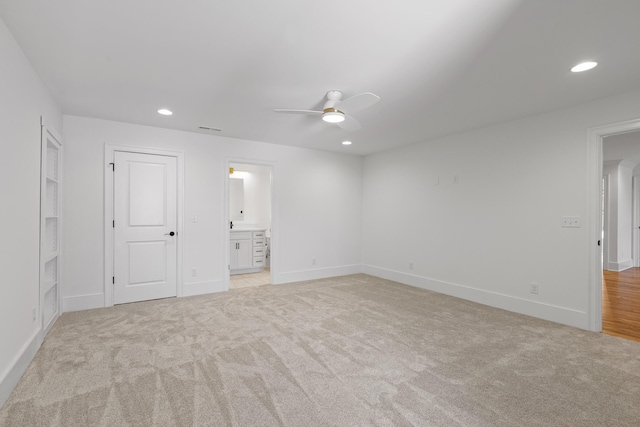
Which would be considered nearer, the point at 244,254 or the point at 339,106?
the point at 339,106

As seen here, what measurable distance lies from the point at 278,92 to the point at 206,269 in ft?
9.84

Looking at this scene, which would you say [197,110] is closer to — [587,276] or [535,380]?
[535,380]

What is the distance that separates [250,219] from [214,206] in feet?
8.45

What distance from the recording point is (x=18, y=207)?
226cm

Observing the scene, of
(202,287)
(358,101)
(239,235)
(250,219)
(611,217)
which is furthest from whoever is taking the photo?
(250,219)

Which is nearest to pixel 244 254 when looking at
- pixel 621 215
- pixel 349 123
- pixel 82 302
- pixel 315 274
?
pixel 315 274

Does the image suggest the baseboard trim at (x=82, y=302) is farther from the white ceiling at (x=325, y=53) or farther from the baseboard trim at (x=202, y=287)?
the white ceiling at (x=325, y=53)

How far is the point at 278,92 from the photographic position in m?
3.02

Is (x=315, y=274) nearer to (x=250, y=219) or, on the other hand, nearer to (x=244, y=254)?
(x=244, y=254)

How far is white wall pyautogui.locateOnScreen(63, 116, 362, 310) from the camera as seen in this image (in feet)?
12.6

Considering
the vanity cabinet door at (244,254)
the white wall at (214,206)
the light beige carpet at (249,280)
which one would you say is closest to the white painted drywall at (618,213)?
the white wall at (214,206)

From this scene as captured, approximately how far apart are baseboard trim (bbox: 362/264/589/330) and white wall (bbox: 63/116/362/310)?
1.44 m

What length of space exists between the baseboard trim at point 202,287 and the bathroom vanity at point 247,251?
1.34 meters

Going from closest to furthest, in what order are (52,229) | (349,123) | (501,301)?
(349,123)
(52,229)
(501,301)
